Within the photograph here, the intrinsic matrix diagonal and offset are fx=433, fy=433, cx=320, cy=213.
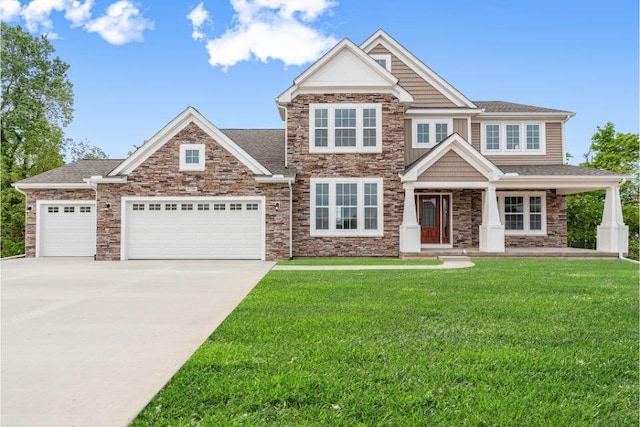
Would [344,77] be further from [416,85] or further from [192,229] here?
[192,229]

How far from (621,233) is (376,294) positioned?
44.7ft

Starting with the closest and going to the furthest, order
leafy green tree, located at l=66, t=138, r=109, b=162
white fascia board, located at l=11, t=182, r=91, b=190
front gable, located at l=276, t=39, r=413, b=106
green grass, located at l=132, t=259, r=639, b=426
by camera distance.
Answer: green grass, located at l=132, t=259, r=639, b=426 → front gable, located at l=276, t=39, r=413, b=106 → white fascia board, located at l=11, t=182, r=91, b=190 → leafy green tree, located at l=66, t=138, r=109, b=162

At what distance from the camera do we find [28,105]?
28844 mm

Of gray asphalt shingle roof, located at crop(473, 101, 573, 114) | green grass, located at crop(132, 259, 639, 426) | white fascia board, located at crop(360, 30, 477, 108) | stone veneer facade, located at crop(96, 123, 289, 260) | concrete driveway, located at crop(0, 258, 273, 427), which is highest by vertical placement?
white fascia board, located at crop(360, 30, 477, 108)

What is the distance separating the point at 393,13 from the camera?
727 inches

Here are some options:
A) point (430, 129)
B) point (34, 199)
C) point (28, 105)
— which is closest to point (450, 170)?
point (430, 129)

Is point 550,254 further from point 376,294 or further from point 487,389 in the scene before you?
point 487,389

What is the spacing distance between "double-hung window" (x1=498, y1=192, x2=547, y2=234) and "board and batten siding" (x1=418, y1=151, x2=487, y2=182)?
11.6 feet

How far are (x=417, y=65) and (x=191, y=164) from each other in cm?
1042

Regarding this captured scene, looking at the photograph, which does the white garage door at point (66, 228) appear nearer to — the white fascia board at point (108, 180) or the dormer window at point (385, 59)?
the white fascia board at point (108, 180)

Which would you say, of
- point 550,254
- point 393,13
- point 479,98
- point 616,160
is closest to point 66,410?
point 550,254

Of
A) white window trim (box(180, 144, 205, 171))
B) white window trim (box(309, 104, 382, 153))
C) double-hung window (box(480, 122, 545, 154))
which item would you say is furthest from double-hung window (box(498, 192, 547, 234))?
white window trim (box(180, 144, 205, 171))

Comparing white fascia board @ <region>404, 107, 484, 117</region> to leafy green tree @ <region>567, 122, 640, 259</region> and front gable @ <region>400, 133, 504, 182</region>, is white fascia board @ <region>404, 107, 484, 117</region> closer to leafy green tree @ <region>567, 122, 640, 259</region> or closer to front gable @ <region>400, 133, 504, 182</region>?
front gable @ <region>400, 133, 504, 182</region>

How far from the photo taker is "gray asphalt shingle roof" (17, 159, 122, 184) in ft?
59.8
